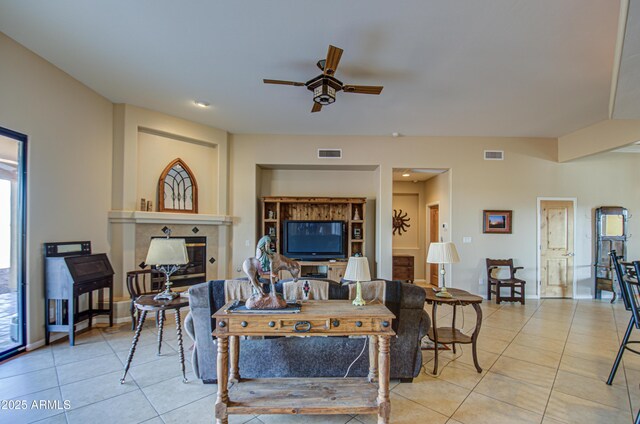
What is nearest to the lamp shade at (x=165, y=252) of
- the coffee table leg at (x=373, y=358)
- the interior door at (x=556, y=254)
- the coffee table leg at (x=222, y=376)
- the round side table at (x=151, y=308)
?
the round side table at (x=151, y=308)

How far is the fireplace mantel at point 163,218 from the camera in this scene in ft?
14.4

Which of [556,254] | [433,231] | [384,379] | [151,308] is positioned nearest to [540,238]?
[556,254]

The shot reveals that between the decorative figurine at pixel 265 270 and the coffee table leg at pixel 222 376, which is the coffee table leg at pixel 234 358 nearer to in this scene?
the coffee table leg at pixel 222 376

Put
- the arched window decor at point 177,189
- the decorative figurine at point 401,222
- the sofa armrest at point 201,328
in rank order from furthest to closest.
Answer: the decorative figurine at point 401,222
the arched window decor at point 177,189
the sofa armrest at point 201,328

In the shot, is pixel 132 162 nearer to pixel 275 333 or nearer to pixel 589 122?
pixel 275 333

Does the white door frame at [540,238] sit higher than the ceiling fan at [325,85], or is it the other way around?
the ceiling fan at [325,85]

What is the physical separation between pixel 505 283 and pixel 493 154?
8.36ft

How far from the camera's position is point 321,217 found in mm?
6246

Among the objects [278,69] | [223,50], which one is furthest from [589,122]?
[223,50]

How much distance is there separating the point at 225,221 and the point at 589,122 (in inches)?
263

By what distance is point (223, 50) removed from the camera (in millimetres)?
Answer: 3098

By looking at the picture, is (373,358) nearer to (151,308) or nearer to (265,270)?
(265,270)

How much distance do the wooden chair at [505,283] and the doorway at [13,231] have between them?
6866mm

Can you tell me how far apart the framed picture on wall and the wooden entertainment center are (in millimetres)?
2426
